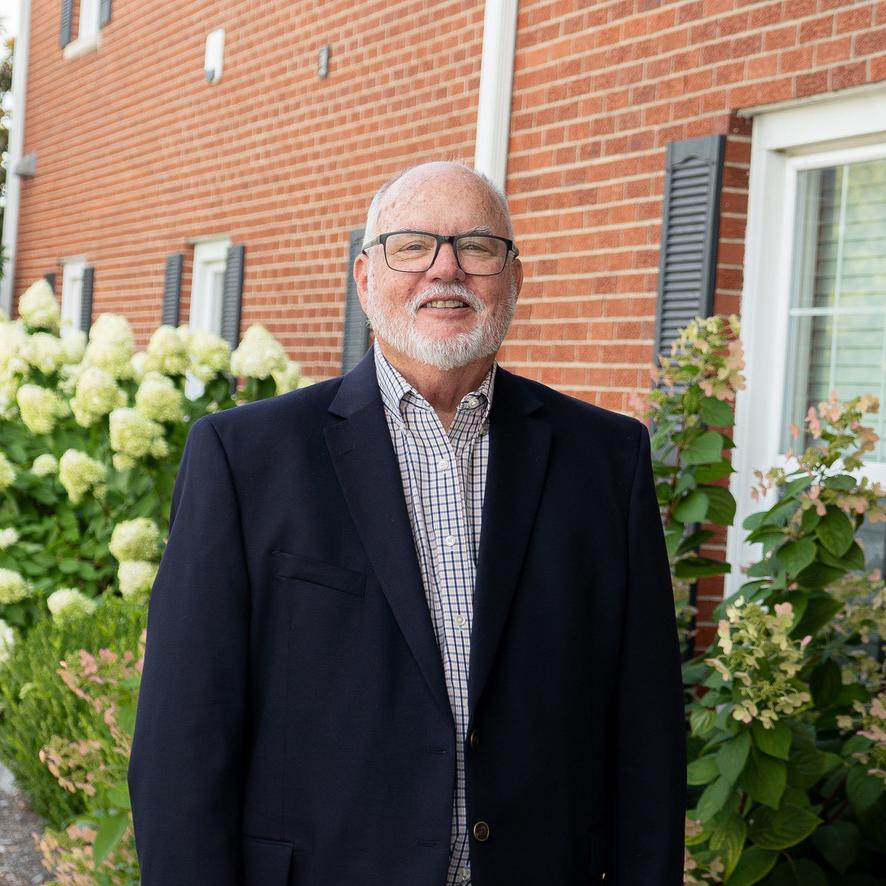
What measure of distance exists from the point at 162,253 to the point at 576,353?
559 centimetres

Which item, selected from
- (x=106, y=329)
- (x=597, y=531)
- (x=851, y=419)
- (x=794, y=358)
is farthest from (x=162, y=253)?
(x=597, y=531)

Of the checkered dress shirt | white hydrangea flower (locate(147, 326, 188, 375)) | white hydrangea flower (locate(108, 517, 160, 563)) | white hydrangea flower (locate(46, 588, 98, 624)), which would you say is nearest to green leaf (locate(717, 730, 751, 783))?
the checkered dress shirt

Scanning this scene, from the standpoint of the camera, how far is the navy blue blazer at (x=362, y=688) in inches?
84.9

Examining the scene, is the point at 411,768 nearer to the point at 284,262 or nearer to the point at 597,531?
the point at 597,531

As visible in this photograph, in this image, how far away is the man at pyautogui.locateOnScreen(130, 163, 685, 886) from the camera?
2.17m

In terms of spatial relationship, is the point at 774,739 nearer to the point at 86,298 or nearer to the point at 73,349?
the point at 73,349

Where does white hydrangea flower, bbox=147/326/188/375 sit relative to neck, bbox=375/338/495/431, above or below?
above

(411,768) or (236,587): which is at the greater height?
→ (236,587)

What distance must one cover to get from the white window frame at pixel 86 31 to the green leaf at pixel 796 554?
392 inches

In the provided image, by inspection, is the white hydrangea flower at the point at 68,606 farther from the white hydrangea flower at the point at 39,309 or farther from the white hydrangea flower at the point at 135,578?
the white hydrangea flower at the point at 39,309

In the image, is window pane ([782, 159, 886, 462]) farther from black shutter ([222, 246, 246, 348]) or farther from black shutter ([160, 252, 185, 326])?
black shutter ([160, 252, 185, 326])

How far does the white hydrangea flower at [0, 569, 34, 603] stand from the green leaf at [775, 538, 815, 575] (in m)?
3.61

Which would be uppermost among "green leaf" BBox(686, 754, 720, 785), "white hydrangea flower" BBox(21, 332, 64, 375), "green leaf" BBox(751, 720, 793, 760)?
"white hydrangea flower" BBox(21, 332, 64, 375)

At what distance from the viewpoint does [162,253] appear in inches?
410
